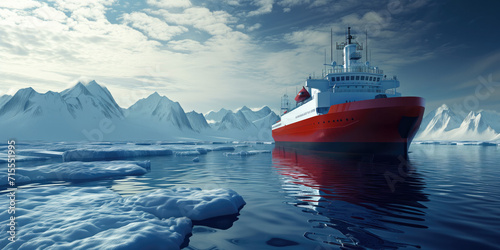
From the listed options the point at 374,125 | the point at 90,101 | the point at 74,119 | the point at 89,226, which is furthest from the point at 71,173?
the point at 90,101

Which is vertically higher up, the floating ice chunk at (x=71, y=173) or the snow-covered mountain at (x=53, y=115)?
the snow-covered mountain at (x=53, y=115)

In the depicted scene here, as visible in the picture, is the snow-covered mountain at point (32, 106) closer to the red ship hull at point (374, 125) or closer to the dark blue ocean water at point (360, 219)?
the red ship hull at point (374, 125)

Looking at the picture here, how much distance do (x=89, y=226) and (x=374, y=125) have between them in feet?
70.5

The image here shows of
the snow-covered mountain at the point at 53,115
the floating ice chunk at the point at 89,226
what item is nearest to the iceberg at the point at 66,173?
the floating ice chunk at the point at 89,226

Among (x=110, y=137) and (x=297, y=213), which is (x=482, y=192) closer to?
(x=297, y=213)

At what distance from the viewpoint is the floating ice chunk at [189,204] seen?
22.0 ft

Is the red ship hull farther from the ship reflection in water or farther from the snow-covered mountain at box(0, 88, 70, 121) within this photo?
the snow-covered mountain at box(0, 88, 70, 121)

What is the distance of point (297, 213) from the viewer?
6848 mm

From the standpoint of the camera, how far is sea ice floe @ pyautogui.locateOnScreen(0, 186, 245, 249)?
15.2ft

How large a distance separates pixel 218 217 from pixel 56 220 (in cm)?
389

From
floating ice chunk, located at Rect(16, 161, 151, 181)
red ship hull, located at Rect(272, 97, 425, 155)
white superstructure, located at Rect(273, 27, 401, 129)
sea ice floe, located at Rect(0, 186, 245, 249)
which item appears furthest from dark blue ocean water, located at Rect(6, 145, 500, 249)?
white superstructure, located at Rect(273, 27, 401, 129)

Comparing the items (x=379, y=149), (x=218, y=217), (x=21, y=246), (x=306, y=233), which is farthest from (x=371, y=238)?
(x=379, y=149)

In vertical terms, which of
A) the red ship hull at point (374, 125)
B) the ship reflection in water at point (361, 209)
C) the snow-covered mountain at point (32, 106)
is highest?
the snow-covered mountain at point (32, 106)

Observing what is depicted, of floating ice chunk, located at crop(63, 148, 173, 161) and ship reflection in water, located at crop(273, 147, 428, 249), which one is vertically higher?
ship reflection in water, located at crop(273, 147, 428, 249)
